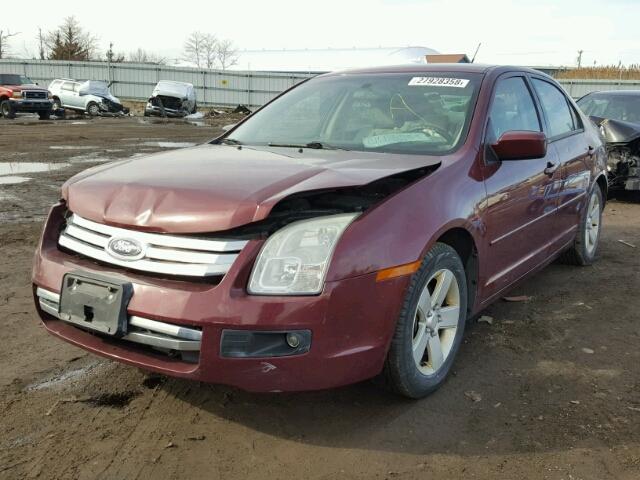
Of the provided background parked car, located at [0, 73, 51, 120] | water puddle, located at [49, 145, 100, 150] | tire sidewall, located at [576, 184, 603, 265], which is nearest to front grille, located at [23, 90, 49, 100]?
background parked car, located at [0, 73, 51, 120]

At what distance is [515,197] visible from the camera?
359 centimetres

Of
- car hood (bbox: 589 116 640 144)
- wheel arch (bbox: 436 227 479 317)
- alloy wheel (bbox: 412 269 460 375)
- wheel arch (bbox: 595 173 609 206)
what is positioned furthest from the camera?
car hood (bbox: 589 116 640 144)

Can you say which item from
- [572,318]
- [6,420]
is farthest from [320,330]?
[572,318]

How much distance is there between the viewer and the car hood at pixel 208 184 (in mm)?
2445

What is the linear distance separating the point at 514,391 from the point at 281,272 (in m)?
1.48

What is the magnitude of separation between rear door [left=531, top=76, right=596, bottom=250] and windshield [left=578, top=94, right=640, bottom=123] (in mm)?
4598

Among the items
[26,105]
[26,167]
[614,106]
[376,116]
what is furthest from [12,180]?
[26,105]

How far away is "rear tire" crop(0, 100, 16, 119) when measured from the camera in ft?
79.7

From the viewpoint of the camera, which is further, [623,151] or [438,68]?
[623,151]

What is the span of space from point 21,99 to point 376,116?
24266 mm

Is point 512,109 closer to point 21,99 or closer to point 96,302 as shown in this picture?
point 96,302

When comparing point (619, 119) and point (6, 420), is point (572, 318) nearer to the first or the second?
point (6, 420)

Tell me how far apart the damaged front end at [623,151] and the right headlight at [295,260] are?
23.3 feet

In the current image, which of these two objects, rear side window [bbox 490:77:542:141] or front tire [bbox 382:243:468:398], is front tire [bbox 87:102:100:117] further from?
front tire [bbox 382:243:468:398]
